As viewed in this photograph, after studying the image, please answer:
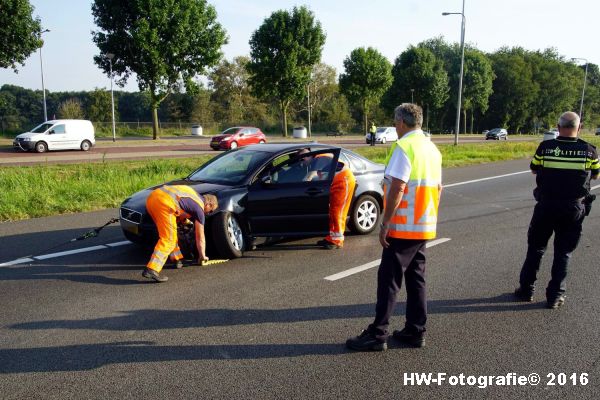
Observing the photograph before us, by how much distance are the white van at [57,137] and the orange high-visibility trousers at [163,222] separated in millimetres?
24599

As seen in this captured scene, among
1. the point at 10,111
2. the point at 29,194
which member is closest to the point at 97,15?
the point at 29,194

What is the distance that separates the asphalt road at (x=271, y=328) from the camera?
11.1ft

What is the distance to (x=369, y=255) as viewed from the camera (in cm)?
672

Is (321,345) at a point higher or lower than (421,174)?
lower

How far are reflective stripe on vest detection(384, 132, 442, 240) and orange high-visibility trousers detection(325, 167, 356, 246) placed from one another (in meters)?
3.24

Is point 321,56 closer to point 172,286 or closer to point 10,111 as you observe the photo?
point 172,286

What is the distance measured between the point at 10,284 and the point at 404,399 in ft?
14.7

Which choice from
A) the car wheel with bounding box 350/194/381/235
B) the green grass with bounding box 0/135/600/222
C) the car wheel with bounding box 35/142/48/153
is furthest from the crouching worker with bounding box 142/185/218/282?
the car wheel with bounding box 35/142/48/153

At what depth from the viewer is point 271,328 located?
4305mm

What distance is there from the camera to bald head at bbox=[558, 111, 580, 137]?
4590 millimetres

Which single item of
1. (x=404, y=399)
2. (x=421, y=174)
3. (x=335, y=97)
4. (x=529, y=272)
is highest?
(x=335, y=97)


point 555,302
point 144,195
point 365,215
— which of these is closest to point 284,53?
point 365,215

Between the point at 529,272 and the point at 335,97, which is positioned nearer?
the point at 529,272

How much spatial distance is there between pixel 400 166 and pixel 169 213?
2.89m
